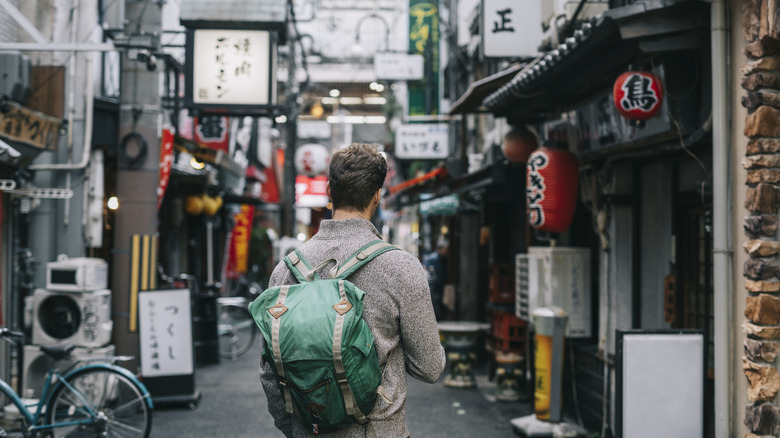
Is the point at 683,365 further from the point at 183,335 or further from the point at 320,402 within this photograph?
the point at 183,335

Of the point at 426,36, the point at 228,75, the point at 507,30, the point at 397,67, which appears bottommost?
the point at 228,75

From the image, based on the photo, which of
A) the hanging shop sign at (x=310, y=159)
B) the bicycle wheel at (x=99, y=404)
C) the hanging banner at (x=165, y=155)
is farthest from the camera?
the hanging shop sign at (x=310, y=159)

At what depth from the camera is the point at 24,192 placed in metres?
8.78

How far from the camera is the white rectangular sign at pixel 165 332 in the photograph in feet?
32.0

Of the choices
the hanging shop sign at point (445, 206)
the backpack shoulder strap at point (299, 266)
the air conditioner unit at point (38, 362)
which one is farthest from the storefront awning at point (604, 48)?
the hanging shop sign at point (445, 206)

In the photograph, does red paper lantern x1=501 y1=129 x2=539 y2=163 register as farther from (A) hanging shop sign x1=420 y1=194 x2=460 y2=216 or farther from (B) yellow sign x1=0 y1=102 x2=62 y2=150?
(B) yellow sign x1=0 y1=102 x2=62 y2=150

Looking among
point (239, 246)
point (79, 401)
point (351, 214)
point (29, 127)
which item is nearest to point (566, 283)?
point (79, 401)

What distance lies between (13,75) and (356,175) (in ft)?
22.6

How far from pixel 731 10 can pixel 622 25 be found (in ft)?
2.69

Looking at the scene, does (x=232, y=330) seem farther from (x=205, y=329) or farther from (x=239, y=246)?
(x=239, y=246)

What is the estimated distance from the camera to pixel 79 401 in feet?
23.6

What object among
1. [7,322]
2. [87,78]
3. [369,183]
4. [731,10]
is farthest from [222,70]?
[369,183]

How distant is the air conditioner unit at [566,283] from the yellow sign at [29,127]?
644cm

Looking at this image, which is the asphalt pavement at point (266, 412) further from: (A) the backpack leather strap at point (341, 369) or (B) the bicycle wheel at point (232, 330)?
(A) the backpack leather strap at point (341, 369)
